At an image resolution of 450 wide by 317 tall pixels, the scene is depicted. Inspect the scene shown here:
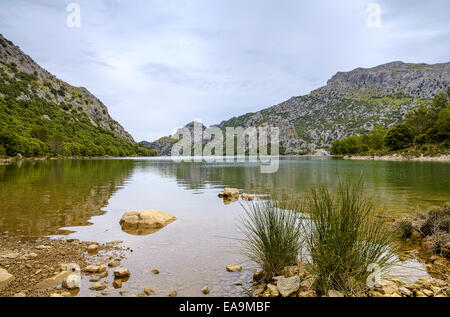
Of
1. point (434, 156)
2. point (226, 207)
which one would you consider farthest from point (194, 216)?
point (434, 156)

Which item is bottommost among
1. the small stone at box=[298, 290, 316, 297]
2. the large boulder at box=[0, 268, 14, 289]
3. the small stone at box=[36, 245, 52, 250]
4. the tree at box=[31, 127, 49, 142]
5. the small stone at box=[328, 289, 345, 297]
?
the small stone at box=[36, 245, 52, 250]

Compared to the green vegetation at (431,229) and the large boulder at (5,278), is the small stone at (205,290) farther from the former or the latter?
the green vegetation at (431,229)

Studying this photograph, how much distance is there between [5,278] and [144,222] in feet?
18.7

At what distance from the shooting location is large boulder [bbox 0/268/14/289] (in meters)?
5.49

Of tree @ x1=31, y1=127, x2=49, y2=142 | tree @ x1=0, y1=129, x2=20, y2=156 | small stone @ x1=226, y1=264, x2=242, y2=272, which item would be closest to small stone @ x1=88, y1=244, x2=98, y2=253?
small stone @ x1=226, y1=264, x2=242, y2=272

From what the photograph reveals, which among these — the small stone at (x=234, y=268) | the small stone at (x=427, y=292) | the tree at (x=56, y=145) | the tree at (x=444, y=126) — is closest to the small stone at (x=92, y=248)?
the small stone at (x=234, y=268)

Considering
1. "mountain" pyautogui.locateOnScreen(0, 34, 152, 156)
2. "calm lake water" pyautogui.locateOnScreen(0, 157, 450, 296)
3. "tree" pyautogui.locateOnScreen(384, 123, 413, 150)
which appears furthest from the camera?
"tree" pyautogui.locateOnScreen(384, 123, 413, 150)

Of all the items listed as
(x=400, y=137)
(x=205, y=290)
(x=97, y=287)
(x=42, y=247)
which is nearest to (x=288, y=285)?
(x=205, y=290)

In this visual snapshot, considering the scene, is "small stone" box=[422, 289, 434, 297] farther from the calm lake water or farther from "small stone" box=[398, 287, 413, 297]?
the calm lake water

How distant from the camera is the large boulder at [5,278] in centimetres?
549

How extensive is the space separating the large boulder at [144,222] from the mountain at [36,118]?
3227 inches

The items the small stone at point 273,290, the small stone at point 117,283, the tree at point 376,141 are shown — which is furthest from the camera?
the tree at point 376,141

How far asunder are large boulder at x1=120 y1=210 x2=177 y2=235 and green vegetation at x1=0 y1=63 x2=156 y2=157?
81.2 m

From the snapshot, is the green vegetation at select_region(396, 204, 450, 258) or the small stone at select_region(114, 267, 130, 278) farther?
the green vegetation at select_region(396, 204, 450, 258)
